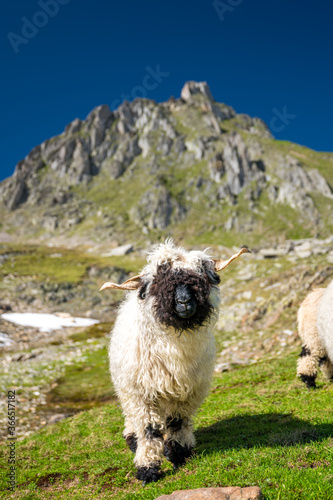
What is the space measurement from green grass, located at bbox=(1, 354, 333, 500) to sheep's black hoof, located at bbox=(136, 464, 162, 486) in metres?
0.18

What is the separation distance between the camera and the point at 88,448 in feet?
33.6

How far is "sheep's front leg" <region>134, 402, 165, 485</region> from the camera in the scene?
6.93 meters

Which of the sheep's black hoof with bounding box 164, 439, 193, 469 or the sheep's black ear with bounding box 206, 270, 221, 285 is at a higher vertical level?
the sheep's black ear with bounding box 206, 270, 221, 285

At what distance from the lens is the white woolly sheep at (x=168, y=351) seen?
22.3 feet

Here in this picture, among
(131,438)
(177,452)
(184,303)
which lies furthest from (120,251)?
(184,303)

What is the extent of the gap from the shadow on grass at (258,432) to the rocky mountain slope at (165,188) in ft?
395

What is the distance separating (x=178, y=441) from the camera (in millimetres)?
7363

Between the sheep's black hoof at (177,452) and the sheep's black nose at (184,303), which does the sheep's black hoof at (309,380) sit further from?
the sheep's black nose at (184,303)

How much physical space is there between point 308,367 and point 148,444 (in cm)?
676

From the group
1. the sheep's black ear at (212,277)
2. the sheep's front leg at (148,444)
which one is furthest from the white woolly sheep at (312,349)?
the sheep's front leg at (148,444)

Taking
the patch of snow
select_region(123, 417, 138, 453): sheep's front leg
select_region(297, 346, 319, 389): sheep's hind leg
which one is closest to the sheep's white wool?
select_region(123, 417, 138, 453): sheep's front leg

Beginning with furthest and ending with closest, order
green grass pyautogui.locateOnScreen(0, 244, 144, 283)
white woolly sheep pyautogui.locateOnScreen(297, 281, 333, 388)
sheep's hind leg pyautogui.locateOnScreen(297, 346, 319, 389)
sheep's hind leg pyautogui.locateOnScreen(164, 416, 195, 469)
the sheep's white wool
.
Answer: green grass pyautogui.locateOnScreen(0, 244, 144, 283) < sheep's hind leg pyautogui.locateOnScreen(297, 346, 319, 389) < white woolly sheep pyautogui.locateOnScreen(297, 281, 333, 388) < sheep's hind leg pyautogui.locateOnScreen(164, 416, 195, 469) < the sheep's white wool

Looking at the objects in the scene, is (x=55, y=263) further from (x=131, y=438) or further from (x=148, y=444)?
(x=148, y=444)

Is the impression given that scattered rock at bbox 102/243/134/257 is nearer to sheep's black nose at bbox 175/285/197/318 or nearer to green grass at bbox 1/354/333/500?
green grass at bbox 1/354/333/500
